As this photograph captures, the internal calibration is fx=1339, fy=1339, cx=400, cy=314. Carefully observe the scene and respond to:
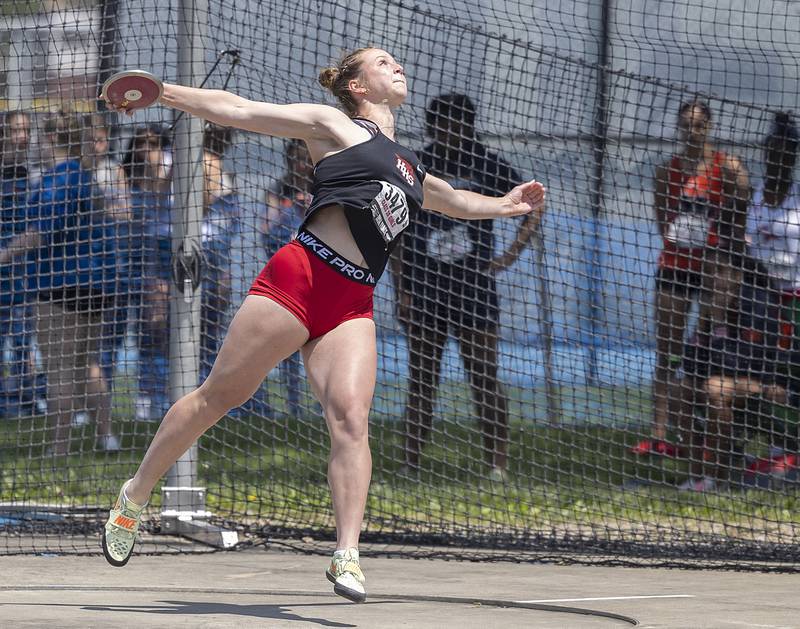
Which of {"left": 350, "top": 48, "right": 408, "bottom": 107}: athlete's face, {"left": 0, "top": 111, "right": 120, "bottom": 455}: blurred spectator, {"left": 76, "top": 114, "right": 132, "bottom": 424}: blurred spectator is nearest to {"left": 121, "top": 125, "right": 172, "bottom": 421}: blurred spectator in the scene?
{"left": 76, "top": 114, "right": 132, "bottom": 424}: blurred spectator

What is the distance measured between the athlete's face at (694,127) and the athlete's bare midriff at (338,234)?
12.5 ft

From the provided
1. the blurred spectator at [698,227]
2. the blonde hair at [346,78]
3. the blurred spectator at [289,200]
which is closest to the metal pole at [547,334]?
the blurred spectator at [698,227]

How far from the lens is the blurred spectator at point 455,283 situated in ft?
25.6

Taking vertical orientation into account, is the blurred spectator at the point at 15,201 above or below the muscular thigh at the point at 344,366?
above

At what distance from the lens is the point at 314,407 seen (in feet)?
28.1

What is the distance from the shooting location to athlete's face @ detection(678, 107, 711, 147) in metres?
7.68

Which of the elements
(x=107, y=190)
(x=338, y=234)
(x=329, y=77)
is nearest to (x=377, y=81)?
(x=329, y=77)

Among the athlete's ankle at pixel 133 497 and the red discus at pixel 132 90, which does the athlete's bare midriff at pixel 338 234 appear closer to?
the red discus at pixel 132 90

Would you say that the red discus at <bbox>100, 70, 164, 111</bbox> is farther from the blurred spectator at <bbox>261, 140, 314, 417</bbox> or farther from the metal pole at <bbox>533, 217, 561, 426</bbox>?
the metal pole at <bbox>533, 217, 561, 426</bbox>

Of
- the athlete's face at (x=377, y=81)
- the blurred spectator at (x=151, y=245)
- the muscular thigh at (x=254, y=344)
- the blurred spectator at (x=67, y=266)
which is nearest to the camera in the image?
the muscular thigh at (x=254, y=344)

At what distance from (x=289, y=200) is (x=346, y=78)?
3345 millimetres

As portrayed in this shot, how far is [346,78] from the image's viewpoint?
15.3ft

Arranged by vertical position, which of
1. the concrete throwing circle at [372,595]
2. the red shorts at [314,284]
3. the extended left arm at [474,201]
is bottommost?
the concrete throwing circle at [372,595]

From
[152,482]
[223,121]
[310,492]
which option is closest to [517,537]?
[310,492]
